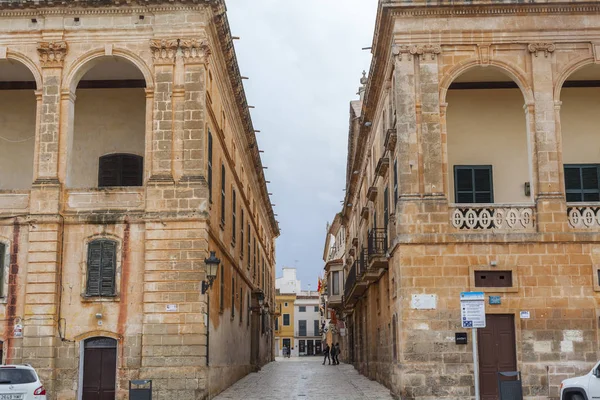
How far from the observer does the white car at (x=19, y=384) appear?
53.4ft

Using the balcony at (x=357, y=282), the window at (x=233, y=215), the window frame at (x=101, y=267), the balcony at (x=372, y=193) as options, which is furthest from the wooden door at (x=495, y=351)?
the window at (x=233, y=215)

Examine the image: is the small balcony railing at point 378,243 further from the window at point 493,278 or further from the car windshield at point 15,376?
the car windshield at point 15,376

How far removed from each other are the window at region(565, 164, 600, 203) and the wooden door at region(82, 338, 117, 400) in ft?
47.5

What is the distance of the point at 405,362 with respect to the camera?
20266mm

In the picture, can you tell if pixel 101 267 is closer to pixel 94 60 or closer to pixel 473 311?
pixel 94 60

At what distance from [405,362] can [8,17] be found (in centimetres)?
1536

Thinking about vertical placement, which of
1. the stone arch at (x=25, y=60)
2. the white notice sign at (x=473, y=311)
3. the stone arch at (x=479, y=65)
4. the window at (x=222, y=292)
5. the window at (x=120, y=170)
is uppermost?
the stone arch at (x=25, y=60)

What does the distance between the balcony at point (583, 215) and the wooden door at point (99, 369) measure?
13257 mm

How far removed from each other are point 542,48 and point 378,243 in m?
9.28

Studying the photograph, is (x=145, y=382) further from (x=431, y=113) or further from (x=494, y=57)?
(x=494, y=57)

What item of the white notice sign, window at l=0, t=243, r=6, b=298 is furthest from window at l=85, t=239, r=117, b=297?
the white notice sign

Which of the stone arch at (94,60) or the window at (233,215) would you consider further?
the window at (233,215)

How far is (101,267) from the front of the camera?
21234 mm

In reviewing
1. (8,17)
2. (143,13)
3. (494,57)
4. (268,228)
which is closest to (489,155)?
(494,57)
